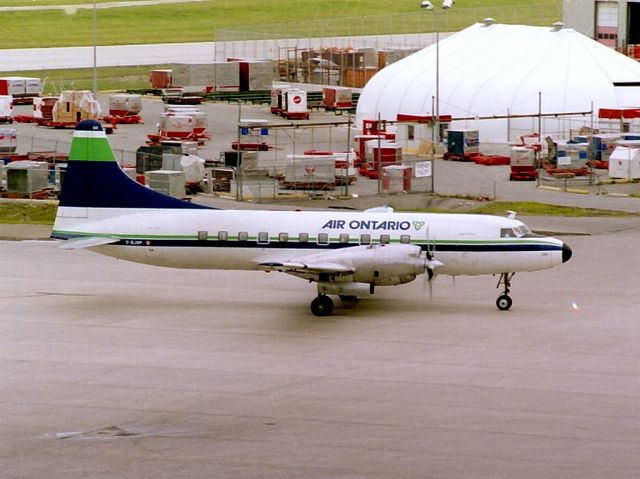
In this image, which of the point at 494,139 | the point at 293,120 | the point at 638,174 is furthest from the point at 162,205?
the point at 293,120

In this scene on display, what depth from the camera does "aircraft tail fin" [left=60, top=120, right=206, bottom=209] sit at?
43.4 m

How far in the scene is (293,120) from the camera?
100 meters

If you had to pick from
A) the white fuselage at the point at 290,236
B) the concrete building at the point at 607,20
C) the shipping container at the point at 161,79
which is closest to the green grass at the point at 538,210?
the white fuselage at the point at 290,236

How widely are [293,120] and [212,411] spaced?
70.5 m

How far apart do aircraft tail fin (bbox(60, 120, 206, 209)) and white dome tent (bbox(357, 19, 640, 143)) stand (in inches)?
1709

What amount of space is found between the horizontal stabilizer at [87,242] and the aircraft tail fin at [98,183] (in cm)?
128

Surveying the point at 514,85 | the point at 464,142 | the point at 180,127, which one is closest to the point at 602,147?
the point at 464,142

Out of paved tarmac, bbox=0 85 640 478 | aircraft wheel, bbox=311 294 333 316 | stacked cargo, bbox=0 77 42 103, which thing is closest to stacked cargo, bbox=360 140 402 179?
paved tarmac, bbox=0 85 640 478

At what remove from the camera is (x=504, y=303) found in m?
42.0

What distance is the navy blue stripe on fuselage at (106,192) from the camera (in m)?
43.4

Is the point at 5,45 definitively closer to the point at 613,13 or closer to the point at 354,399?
the point at 613,13

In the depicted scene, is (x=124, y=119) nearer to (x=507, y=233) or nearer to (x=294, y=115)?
(x=294, y=115)

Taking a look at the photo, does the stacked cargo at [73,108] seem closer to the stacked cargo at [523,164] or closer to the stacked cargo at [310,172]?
the stacked cargo at [310,172]

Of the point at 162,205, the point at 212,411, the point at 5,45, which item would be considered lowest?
the point at 212,411
